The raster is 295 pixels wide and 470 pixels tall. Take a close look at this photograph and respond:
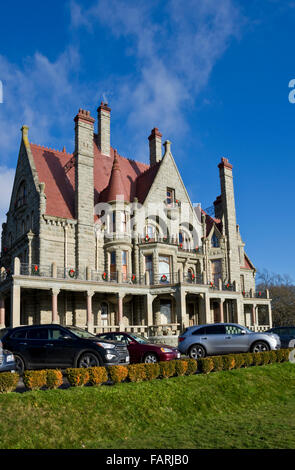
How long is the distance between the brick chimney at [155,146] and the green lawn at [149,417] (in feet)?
108

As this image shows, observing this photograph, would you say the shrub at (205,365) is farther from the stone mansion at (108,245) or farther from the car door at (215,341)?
the stone mansion at (108,245)

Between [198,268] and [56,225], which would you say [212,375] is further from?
[198,268]

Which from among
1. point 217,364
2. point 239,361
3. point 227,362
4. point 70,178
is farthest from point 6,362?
point 70,178

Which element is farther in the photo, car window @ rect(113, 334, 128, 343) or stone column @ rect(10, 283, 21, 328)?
stone column @ rect(10, 283, 21, 328)

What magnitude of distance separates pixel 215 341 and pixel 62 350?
7460 mm

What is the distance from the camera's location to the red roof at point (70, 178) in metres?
34.7

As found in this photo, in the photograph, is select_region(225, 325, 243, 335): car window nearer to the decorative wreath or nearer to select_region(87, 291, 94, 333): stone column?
select_region(87, 291, 94, 333): stone column

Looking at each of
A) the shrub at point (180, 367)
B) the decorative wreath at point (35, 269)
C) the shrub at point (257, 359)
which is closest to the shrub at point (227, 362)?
the shrub at point (257, 359)

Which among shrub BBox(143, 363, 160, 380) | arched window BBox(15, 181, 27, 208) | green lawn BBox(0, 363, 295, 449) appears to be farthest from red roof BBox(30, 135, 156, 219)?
green lawn BBox(0, 363, 295, 449)

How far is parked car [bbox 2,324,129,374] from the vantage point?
13984mm

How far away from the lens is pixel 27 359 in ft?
47.9

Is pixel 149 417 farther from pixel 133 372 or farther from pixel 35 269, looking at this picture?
Answer: pixel 35 269

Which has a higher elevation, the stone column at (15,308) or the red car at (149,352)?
the stone column at (15,308)

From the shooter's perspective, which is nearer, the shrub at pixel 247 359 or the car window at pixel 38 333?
the car window at pixel 38 333
